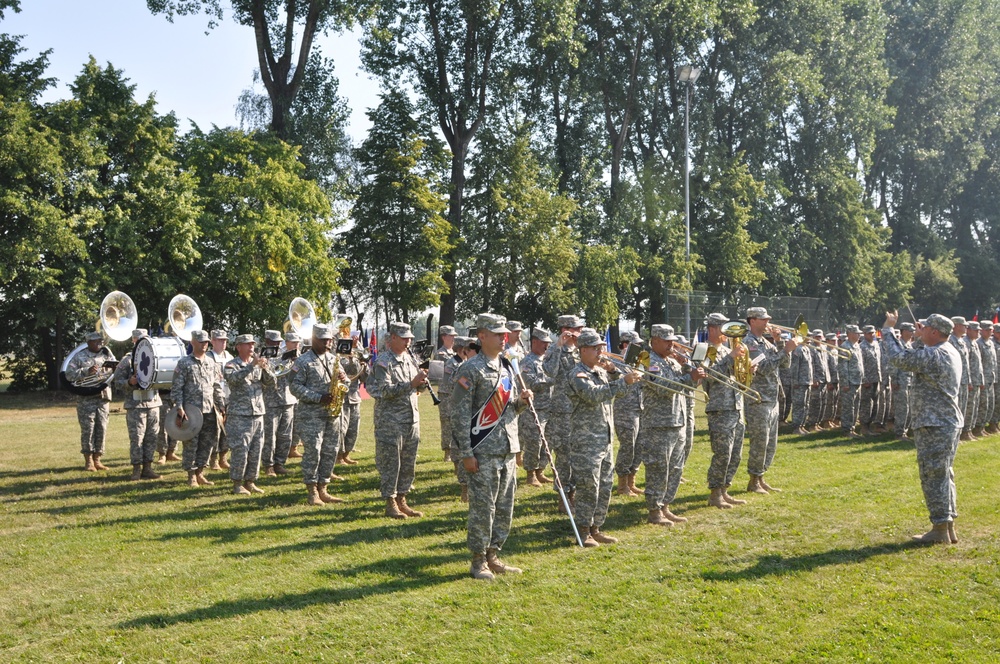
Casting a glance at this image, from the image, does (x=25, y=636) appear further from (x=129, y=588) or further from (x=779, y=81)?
(x=779, y=81)

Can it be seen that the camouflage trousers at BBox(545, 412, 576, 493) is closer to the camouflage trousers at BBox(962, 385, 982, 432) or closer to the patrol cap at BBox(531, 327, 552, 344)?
the patrol cap at BBox(531, 327, 552, 344)

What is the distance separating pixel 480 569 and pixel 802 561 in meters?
3.14

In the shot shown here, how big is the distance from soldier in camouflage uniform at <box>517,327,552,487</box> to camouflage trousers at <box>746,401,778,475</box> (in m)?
2.77

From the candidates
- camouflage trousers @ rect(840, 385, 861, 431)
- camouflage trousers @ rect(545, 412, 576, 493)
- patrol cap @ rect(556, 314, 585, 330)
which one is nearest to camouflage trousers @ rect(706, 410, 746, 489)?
camouflage trousers @ rect(545, 412, 576, 493)

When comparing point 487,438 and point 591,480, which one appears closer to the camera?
point 487,438

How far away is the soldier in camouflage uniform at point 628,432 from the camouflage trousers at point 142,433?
7422mm

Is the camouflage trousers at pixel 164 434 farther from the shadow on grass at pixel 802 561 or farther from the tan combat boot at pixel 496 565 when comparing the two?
the shadow on grass at pixel 802 561

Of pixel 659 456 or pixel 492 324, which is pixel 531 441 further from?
pixel 492 324

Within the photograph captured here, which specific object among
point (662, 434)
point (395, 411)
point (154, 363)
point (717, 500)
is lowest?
point (717, 500)

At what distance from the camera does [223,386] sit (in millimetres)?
13992

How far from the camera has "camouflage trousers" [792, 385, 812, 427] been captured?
60.8 feet

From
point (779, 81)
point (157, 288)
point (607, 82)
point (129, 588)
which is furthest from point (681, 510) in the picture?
point (779, 81)

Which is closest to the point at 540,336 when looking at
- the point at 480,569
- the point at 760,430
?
the point at 760,430

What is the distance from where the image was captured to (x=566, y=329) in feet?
35.1
